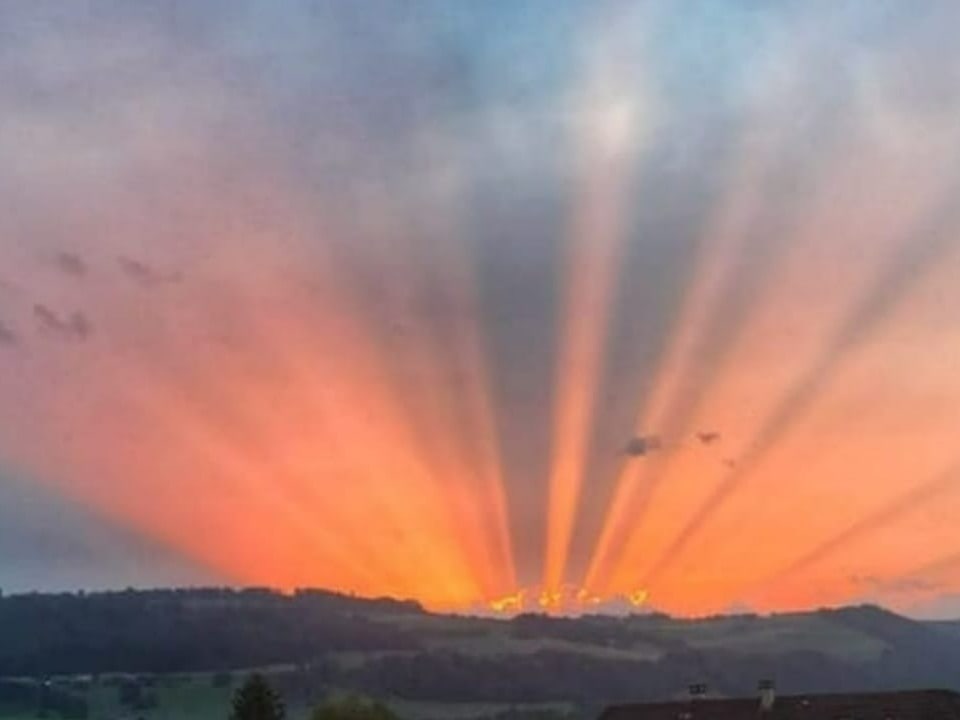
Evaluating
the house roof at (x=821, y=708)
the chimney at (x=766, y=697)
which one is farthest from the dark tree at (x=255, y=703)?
the chimney at (x=766, y=697)

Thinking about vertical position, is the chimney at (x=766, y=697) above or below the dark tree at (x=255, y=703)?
below

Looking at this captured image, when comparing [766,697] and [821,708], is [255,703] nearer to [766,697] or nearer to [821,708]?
[766,697]

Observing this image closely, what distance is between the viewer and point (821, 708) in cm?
10450

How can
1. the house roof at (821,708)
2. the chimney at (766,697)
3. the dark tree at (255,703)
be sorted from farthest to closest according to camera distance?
the dark tree at (255,703) → the chimney at (766,697) → the house roof at (821,708)

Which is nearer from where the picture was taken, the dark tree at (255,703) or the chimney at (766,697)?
the chimney at (766,697)

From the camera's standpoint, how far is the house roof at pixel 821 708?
101 metres

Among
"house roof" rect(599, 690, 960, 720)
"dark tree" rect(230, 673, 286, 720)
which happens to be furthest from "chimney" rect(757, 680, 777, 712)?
"dark tree" rect(230, 673, 286, 720)

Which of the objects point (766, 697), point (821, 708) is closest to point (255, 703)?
point (766, 697)

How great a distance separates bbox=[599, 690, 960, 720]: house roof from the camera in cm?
10100

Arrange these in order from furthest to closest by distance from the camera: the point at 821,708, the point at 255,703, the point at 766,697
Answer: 1. the point at 255,703
2. the point at 766,697
3. the point at 821,708

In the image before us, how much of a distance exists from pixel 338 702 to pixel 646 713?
69.8 feet

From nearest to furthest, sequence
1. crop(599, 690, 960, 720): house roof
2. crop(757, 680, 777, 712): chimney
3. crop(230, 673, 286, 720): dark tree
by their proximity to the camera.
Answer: crop(599, 690, 960, 720): house roof, crop(757, 680, 777, 712): chimney, crop(230, 673, 286, 720): dark tree

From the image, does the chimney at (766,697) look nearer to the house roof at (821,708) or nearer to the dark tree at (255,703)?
the house roof at (821,708)

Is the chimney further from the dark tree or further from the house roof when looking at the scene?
the dark tree
